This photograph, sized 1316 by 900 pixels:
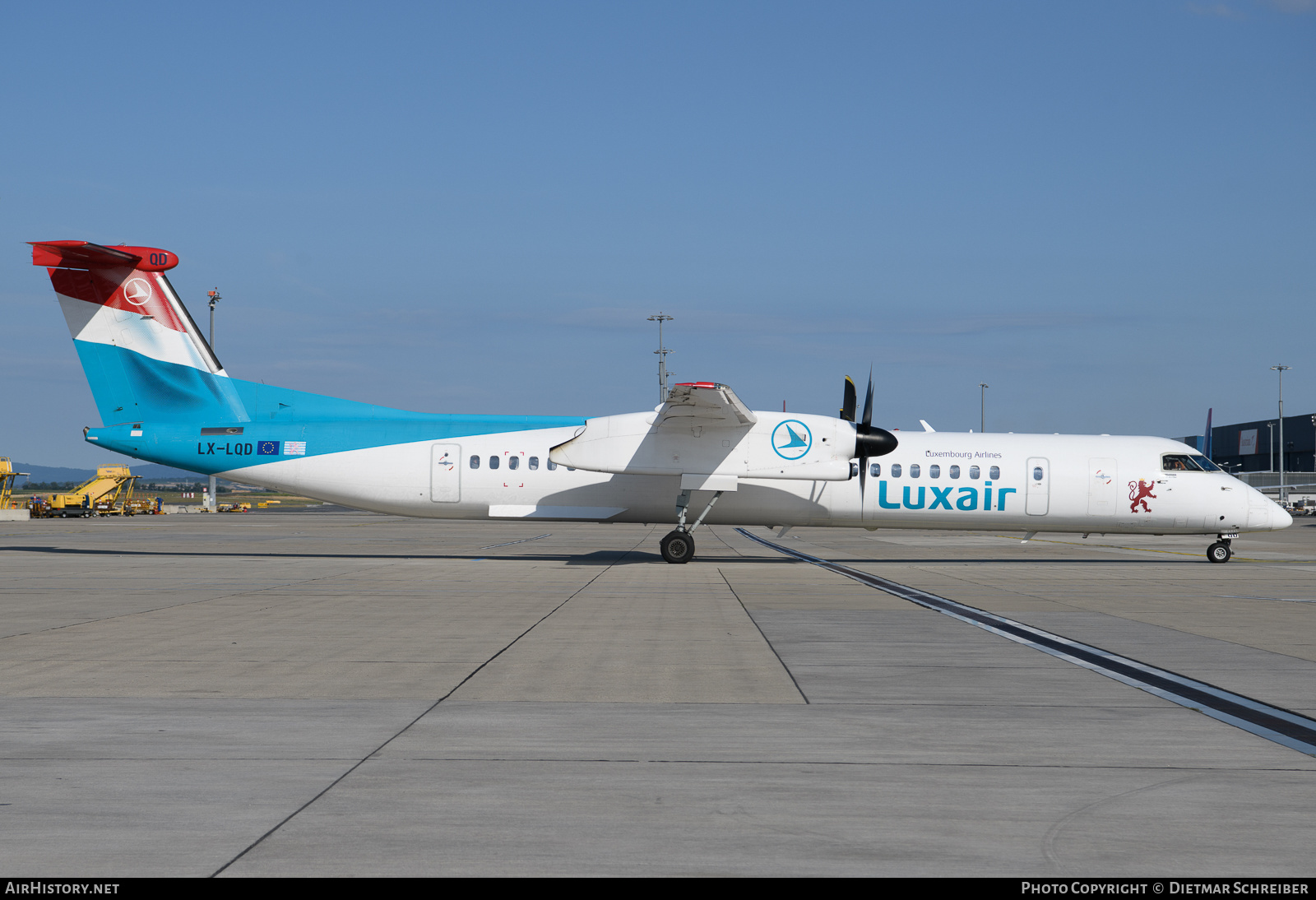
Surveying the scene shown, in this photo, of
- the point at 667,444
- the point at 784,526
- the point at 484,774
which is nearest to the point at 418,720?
the point at 484,774

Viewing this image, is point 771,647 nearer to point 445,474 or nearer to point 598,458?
point 598,458

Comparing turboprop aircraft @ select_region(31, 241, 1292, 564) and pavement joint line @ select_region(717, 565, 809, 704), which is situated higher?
turboprop aircraft @ select_region(31, 241, 1292, 564)

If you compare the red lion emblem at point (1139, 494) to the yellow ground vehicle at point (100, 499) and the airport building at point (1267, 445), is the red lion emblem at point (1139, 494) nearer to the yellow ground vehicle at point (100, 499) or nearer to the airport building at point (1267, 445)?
the yellow ground vehicle at point (100, 499)

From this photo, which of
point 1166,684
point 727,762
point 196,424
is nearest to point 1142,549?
point 1166,684

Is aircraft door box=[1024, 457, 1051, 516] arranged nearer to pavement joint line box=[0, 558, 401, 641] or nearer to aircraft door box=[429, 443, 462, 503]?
aircraft door box=[429, 443, 462, 503]

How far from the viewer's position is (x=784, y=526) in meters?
24.5

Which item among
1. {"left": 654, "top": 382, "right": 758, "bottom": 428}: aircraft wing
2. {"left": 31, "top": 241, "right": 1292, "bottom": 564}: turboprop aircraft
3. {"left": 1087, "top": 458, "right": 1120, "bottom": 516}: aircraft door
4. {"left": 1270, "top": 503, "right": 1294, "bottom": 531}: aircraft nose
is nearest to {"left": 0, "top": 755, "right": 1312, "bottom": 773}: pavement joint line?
{"left": 654, "top": 382, "right": 758, "bottom": 428}: aircraft wing

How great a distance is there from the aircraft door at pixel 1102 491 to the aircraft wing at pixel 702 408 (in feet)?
27.9

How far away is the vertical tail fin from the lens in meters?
22.7

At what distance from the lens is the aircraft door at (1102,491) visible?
2373 cm

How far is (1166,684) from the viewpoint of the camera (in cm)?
825

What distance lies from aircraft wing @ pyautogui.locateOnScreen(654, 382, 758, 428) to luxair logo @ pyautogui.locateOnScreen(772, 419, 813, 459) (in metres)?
0.65

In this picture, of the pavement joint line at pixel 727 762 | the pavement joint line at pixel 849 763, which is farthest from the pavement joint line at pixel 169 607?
the pavement joint line at pixel 849 763

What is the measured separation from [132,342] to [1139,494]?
24.3m
